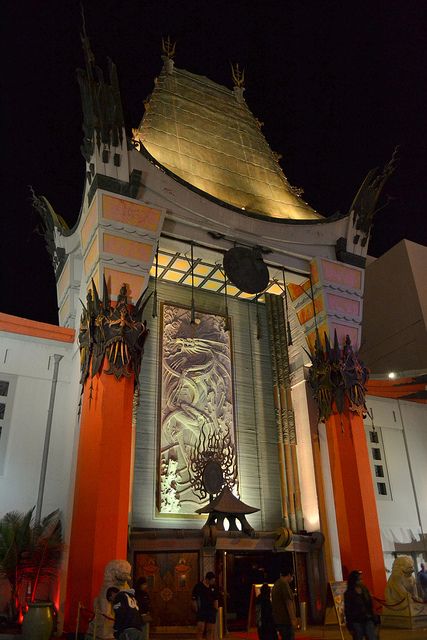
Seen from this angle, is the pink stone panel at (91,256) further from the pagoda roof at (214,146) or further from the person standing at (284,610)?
the person standing at (284,610)

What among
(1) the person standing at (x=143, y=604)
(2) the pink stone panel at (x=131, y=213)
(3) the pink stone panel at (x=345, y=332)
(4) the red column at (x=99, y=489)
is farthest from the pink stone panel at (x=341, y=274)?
(1) the person standing at (x=143, y=604)

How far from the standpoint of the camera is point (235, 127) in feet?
53.1

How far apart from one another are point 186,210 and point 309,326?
14.0ft

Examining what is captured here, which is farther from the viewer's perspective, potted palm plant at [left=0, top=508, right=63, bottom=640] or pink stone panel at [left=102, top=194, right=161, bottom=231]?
pink stone panel at [left=102, top=194, right=161, bottom=231]

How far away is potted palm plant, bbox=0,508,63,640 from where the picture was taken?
862 cm

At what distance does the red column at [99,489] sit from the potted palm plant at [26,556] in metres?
0.75

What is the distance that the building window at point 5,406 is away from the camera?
10.5 meters

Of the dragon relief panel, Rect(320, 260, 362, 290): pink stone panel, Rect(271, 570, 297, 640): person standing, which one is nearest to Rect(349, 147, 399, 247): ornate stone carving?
Rect(320, 260, 362, 290): pink stone panel

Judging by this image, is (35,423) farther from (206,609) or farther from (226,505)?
(206,609)

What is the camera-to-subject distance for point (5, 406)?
10.9m

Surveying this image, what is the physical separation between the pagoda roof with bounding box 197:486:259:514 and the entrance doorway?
87 cm

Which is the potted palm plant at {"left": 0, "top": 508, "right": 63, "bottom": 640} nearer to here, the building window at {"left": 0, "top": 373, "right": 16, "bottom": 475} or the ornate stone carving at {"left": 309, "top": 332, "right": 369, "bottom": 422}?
the building window at {"left": 0, "top": 373, "right": 16, "bottom": 475}

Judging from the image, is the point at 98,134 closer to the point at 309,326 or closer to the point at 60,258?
the point at 60,258

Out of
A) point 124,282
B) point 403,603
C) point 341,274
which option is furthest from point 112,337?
point 403,603
